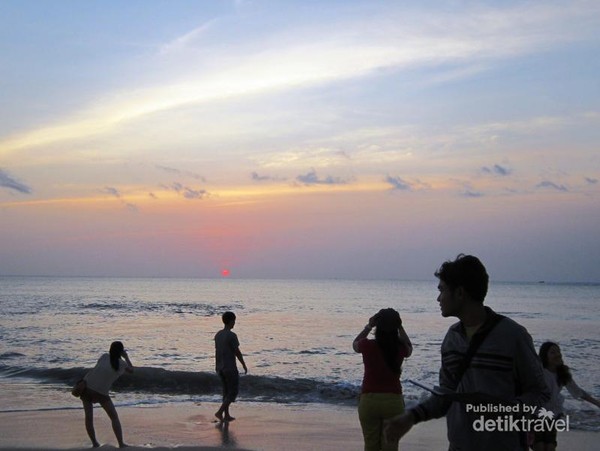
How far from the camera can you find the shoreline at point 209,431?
10383mm

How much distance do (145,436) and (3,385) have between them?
853 centimetres

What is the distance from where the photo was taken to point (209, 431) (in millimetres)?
11547

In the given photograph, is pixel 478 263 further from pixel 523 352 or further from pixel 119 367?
pixel 119 367

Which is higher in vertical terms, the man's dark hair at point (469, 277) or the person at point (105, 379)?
the man's dark hair at point (469, 277)

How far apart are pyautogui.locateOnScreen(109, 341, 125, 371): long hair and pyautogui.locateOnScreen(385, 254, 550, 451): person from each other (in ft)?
22.9

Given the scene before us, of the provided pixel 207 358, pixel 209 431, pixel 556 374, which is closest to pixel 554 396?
pixel 556 374

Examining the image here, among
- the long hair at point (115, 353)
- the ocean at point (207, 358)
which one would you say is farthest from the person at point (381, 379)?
the ocean at point (207, 358)

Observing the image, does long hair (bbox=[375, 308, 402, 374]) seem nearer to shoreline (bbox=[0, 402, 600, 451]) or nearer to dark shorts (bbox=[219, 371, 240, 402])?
shoreline (bbox=[0, 402, 600, 451])

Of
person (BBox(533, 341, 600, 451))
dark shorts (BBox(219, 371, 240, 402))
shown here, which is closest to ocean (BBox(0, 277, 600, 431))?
dark shorts (BBox(219, 371, 240, 402))

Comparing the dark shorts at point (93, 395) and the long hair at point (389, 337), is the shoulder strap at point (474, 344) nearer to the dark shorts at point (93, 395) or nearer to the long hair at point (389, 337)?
the long hair at point (389, 337)

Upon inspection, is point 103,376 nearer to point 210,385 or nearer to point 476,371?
point 476,371

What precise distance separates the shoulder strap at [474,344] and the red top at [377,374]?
301cm

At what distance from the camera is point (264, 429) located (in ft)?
38.9

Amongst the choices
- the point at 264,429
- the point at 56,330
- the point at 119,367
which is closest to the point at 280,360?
the point at 264,429
